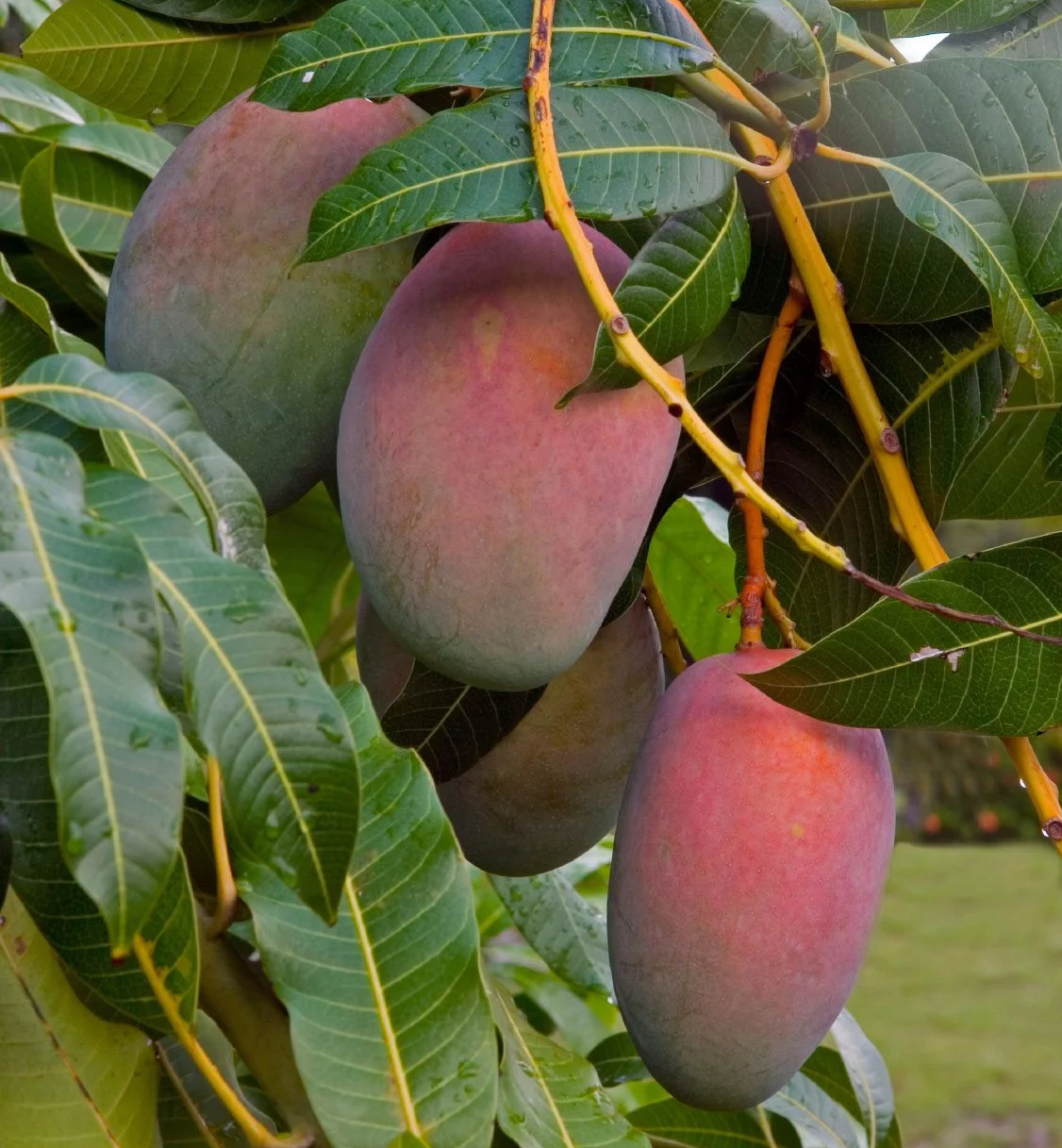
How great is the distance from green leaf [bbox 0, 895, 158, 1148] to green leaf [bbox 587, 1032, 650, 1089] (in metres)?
0.66

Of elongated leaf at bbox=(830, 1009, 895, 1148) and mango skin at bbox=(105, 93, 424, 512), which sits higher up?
mango skin at bbox=(105, 93, 424, 512)

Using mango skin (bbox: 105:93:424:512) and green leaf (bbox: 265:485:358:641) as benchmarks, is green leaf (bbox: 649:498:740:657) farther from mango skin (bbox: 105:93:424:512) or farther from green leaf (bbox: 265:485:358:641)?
mango skin (bbox: 105:93:424:512)

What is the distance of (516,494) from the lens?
2.31 feet

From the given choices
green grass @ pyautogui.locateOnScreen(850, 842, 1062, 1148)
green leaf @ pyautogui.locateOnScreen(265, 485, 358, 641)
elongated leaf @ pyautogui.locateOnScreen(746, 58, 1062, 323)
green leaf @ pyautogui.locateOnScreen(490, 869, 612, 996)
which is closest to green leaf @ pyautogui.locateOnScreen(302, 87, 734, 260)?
elongated leaf @ pyautogui.locateOnScreen(746, 58, 1062, 323)

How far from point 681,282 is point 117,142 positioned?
64 cm

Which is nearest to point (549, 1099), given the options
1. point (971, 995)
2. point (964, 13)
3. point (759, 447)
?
point (759, 447)

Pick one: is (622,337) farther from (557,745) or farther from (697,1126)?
(697,1126)

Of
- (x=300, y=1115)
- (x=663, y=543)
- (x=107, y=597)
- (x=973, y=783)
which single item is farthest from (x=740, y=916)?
(x=973, y=783)

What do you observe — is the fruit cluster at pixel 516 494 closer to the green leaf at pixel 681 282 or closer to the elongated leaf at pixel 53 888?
the green leaf at pixel 681 282

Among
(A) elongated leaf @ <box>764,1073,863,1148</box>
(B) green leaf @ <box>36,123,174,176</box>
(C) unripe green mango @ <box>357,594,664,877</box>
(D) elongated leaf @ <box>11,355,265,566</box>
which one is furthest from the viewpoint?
(A) elongated leaf @ <box>764,1073,863,1148</box>

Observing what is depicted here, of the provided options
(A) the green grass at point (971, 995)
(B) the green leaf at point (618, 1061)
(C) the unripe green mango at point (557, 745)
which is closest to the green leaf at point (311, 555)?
(C) the unripe green mango at point (557, 745)

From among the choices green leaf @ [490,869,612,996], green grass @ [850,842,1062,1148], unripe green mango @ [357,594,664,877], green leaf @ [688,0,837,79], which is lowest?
green grass @ [850,842,1062,1148]

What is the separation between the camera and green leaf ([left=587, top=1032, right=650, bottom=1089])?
1.29m

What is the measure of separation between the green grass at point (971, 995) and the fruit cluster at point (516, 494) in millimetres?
4292
